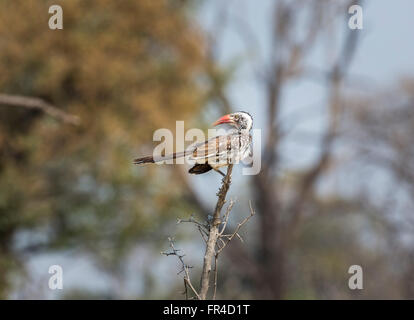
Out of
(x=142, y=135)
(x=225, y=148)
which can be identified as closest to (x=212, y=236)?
(x=225, y=148)

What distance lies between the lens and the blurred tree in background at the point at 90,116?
1230 centimetres

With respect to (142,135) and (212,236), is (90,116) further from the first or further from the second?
(212,236)

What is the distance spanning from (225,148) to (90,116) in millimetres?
10941

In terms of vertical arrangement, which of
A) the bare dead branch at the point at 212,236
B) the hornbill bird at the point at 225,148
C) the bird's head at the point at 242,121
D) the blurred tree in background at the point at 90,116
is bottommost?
the bare dead branch at the point at 212,236

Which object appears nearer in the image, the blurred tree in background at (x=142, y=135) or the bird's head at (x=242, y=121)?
the bird's head at (x=242, y=121)

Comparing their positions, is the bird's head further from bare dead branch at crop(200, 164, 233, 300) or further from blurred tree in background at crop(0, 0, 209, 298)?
blurred tree in background at crop(0, 0, 209, 298)

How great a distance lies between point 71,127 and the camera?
12.9m

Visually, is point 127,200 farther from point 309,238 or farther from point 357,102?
point 309,238

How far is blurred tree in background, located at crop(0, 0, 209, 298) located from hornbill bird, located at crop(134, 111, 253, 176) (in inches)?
372

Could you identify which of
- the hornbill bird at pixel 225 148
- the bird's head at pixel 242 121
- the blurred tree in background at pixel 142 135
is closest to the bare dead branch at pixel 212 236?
the hornbill bird at pixel 225 148

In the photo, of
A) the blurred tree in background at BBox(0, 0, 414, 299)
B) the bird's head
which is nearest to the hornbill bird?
the bird's head

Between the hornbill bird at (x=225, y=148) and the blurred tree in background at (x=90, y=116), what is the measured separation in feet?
31.0

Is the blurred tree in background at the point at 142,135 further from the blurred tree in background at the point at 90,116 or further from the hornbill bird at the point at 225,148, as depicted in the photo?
the hornbill bird at the point at 225,148

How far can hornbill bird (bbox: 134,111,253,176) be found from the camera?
2637mm
